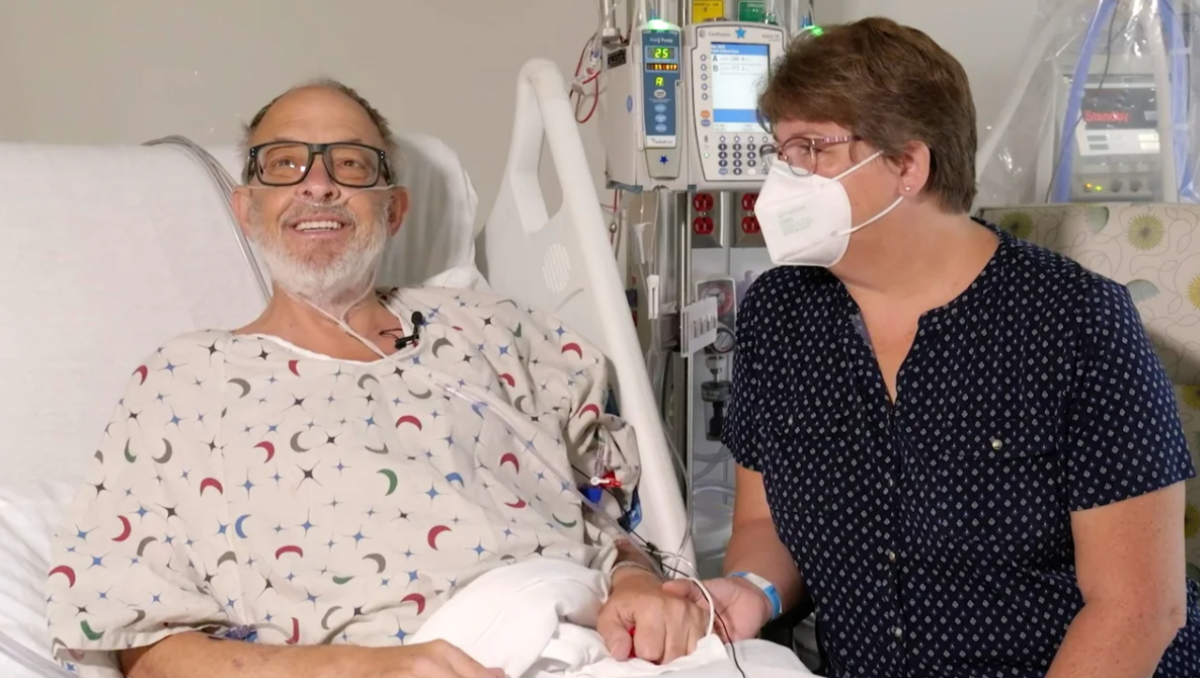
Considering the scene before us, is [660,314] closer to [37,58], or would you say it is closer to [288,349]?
[288,349]

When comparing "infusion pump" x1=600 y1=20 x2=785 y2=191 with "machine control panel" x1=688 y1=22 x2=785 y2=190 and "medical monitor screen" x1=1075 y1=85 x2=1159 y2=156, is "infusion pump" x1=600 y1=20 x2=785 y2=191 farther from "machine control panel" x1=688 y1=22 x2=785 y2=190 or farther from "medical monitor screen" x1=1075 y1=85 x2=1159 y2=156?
"medical monitor screen" x1=1075 y1=85 x2=1159 y2=156

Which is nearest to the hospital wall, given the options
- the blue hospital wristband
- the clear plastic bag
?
the clear plastic bag

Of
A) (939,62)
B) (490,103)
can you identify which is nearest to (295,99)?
(939,62)

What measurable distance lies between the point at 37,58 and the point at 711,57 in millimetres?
1607

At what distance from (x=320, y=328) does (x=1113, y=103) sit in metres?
1.63

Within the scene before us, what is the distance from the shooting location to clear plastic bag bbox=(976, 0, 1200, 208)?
2045 mm

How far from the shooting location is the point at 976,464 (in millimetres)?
1275

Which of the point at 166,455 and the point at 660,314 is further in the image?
the point at 660,314

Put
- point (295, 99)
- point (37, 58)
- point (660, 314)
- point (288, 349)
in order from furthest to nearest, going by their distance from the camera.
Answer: point (37, 58) → point (660, 314) → point (295, 99) → point (288, 349)

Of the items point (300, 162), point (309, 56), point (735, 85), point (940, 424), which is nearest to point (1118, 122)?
point (735, 85)

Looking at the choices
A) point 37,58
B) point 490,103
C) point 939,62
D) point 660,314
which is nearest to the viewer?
point 939,62

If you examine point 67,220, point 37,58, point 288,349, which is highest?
point 37,58

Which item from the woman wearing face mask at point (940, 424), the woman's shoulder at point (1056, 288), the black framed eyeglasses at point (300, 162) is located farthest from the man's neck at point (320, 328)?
the woman's shoulder at point (1056, 288)

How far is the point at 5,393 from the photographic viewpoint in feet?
5.06
